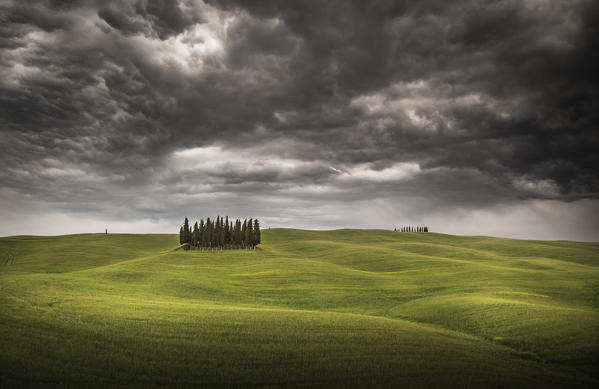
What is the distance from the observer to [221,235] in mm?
94438

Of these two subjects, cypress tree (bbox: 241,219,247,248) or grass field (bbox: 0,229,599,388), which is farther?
cypress tree (bbox: 241,219,247,248)

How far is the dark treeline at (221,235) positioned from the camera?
93.0m

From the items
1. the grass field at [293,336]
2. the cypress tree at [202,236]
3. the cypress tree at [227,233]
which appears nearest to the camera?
the grass field at [293,336]

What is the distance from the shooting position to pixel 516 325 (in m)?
23.5

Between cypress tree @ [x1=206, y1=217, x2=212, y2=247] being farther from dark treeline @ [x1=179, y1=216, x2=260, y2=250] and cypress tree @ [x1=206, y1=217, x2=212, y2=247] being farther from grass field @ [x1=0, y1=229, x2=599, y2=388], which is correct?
grass field @ [x1=0, y1=229, x2=599, y2=388]

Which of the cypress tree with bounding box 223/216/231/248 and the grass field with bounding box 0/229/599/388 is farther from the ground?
the cypress tree with bounding box 223/216/231/248

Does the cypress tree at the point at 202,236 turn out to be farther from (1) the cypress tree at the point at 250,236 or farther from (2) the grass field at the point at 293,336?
(2) the grass field at the point at 293,336

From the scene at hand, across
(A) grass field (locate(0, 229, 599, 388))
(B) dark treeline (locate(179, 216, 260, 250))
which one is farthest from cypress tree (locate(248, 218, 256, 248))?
(A) grass field (locate(0, 229, 599, 388))

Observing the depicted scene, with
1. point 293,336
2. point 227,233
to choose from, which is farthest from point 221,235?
point 293,336

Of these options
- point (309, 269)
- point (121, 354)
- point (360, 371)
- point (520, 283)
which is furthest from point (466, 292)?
point (121, 354)

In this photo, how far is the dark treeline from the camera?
93.0 m

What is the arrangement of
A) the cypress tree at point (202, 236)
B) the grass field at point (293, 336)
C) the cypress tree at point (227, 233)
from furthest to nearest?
the cypress tree at point (227, 233), the cypress tree at point (202, 236), the grass field at point (293, 336)

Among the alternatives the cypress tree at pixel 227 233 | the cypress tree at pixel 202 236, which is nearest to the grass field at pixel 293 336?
the cypress tree at pixel 202 236

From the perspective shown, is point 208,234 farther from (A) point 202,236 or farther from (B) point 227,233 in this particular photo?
(B) point 227,233
